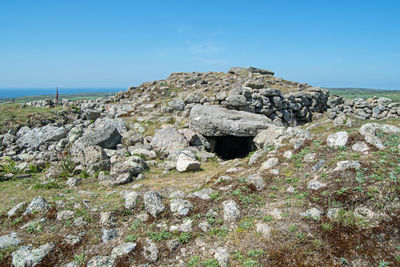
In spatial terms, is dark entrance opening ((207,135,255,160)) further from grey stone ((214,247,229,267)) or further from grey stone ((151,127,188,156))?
grey stone ((214,247,229,267))

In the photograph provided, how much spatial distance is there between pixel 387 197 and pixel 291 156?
3574mm

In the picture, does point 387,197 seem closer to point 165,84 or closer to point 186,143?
point 186,143

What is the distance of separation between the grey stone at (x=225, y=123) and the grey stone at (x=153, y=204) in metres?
8.14

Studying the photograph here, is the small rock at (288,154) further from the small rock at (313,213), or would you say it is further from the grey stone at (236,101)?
the grey stone at (236,101)

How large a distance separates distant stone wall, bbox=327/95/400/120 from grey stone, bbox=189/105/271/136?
12.3 m

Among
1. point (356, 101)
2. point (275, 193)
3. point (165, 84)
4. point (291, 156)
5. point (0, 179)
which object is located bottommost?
point (0, 179)

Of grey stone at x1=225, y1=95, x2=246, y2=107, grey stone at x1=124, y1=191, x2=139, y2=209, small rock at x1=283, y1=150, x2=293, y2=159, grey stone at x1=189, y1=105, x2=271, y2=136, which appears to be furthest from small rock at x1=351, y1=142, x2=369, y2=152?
grey stone at x1=225, y1=95, x2=246, y2=107

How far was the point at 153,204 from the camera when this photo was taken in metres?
7.05

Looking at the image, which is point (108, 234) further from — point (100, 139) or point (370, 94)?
point (370, 94)

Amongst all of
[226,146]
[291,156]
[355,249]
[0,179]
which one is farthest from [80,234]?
[226,146]

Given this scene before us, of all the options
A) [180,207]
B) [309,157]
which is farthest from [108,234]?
[309,157]

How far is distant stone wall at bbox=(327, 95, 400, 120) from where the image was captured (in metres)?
22.3

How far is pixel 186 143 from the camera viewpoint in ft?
48.2

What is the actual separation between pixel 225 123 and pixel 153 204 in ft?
28.3
